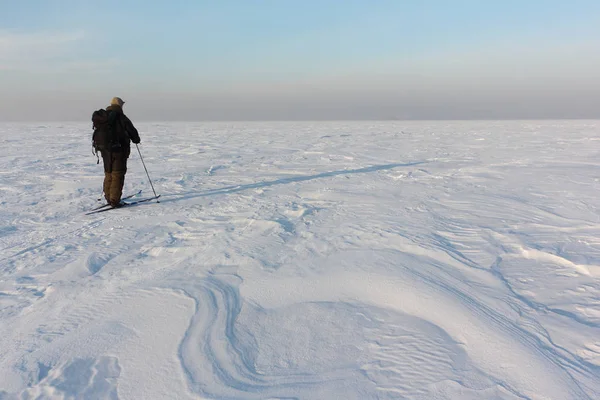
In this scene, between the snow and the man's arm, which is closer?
the snow

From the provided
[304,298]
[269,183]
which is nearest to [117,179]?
[269,183]

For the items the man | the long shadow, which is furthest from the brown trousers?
the long shadow

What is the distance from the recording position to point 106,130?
534cm

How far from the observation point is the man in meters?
5.41

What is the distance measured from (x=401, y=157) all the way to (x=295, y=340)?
32.5 ft

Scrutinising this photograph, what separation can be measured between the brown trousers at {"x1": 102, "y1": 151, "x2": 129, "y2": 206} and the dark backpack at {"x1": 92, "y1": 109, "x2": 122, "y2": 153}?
0.39 feet

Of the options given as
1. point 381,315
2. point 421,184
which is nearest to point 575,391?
point 381,315

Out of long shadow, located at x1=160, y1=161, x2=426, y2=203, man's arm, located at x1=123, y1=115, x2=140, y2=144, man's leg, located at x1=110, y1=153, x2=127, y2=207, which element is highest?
man's arm, located at x1=123, y1=115, x2=140, y2=144

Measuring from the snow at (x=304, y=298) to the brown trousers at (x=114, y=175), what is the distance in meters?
0.31

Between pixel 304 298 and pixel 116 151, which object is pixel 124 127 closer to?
pixel 116 151

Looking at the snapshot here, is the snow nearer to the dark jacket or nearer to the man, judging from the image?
the man

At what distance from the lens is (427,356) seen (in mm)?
1982

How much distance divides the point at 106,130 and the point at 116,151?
329mm

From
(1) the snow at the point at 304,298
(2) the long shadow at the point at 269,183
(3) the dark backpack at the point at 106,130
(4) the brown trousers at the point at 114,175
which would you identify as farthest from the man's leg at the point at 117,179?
(2) the long shadow at the point at 269,183
